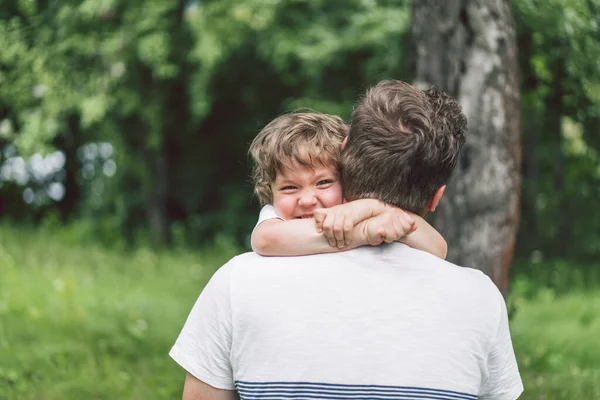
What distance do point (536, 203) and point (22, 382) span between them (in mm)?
9056

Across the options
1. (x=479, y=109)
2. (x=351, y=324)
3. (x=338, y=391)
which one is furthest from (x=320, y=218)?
(x=479, y=109)

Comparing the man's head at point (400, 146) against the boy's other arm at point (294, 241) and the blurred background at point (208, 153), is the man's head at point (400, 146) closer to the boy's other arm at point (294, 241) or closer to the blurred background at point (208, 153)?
the boy's other arm at point (294, 241)

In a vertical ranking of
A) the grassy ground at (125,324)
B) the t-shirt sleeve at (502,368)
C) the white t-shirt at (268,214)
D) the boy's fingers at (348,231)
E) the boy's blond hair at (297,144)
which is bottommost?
the grassy ground at (125,324)

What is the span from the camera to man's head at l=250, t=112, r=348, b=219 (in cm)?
230

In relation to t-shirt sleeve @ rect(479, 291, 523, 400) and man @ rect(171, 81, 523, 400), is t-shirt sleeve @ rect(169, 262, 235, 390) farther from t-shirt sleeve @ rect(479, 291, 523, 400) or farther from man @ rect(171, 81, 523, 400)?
t-shirt sleeve @ rect(479, 291, 523, 400)

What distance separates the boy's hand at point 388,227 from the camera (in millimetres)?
1719

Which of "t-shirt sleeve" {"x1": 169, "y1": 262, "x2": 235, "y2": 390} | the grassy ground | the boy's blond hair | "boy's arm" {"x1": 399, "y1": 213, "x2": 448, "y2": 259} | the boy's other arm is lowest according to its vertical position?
the grassy ground

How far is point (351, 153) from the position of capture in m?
1.88

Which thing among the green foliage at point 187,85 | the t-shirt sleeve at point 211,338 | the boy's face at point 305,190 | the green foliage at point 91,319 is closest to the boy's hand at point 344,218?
the t-shirt sleeve at point 211,338

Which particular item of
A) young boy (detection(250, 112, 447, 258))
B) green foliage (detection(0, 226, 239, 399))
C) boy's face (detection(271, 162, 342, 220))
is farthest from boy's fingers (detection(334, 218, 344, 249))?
green foliage (detection(0, 226, 239, 399))

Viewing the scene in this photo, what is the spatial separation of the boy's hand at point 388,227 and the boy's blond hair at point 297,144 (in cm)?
50

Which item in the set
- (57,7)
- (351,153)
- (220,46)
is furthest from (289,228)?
(220,46)

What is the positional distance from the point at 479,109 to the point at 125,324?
3.30 m

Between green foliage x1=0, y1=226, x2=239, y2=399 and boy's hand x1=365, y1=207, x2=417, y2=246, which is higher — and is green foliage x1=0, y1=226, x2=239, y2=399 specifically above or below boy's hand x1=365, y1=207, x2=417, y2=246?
below
